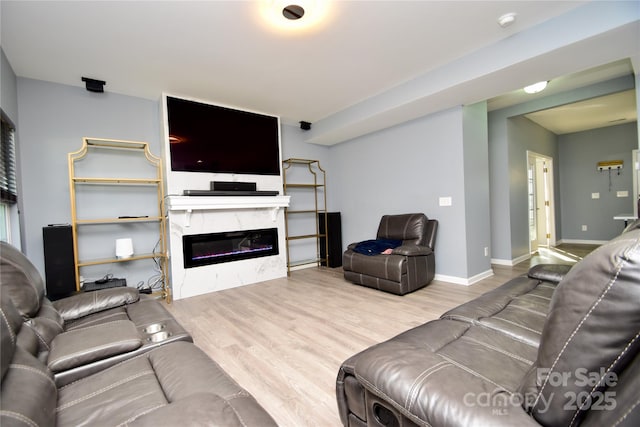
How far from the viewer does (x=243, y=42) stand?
8.48ft

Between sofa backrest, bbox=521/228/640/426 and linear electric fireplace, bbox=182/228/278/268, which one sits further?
linear electric fireplace, bbox=182/228/278/268

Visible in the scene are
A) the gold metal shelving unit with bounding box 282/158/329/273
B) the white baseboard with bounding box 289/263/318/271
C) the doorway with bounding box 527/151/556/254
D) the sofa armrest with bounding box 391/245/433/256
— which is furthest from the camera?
the doorway with bounding box 527/151/556/254

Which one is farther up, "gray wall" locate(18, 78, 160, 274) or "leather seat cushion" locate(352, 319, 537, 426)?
"gray wall" locate(18, 78, 160, 274)

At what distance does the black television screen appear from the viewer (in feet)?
12.1

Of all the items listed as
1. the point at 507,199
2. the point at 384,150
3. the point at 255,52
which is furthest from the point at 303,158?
the point at 507,199

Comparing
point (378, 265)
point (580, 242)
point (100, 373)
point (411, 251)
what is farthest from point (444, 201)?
point (580, 242)

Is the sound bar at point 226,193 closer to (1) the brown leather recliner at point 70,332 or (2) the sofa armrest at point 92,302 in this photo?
(2) the sofa armrest at point 92,302

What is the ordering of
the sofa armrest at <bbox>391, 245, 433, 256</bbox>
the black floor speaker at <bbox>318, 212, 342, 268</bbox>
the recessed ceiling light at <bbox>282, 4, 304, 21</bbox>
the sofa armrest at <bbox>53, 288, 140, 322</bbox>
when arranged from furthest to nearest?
the black floor speaker at <bbox>318, 212, 342, 268</bbox>
the sofa armrest at <bbox>391, 245, 433, 256</bbox>
the recessed ceiling light at <bbox>282, 4, 304, 21</bbox>
the sofa armrest at <bbox>53, 288, 140, 322</bbox>

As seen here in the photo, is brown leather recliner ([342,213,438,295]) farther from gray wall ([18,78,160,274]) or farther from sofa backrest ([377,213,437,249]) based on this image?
gray wall ([18,78,160,274])

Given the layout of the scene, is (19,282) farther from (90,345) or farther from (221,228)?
(221,228)

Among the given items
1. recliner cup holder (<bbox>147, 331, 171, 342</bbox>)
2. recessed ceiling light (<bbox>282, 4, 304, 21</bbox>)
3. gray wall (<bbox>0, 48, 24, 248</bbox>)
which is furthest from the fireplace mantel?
recessed ceiling light (<bbox>282, 4, 304, 21</bbox>)

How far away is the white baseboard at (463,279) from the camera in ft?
12.1

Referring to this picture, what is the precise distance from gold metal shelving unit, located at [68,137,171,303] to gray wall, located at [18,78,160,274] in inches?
6.2

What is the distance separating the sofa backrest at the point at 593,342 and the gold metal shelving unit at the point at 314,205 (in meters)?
4.17
